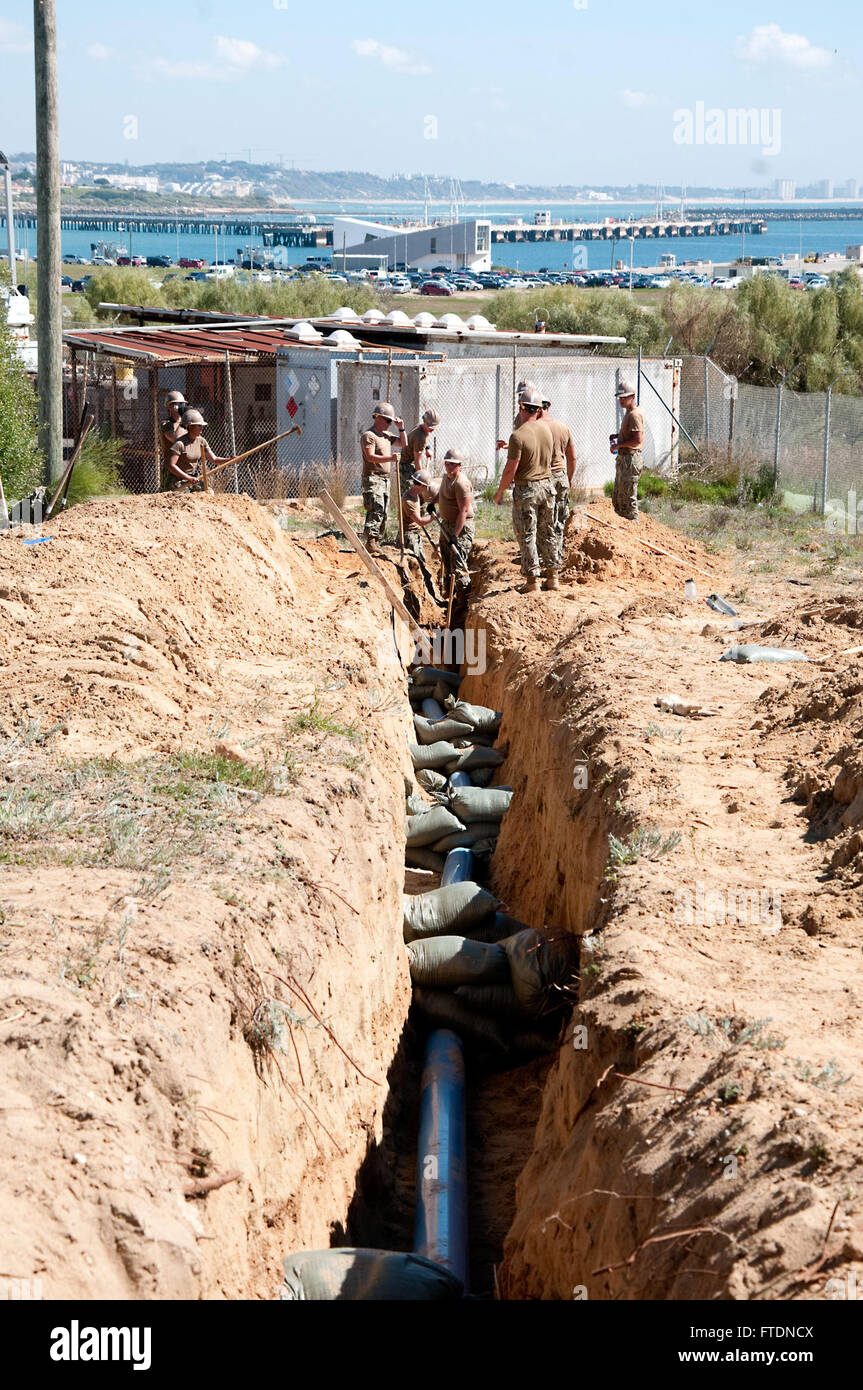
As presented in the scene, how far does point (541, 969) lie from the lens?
7.67 m

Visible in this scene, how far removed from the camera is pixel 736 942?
585cm

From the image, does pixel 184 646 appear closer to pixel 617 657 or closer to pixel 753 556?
pixel 617 657

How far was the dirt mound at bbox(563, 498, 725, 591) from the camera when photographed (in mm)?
15320

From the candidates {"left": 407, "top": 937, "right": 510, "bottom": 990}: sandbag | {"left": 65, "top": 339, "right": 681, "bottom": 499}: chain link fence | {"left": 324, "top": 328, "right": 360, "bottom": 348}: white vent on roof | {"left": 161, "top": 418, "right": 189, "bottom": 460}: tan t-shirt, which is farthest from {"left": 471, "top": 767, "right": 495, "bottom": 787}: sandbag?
{"left": 324, "top": 328, "right": 360, "bottom": 348}: white vent on roof

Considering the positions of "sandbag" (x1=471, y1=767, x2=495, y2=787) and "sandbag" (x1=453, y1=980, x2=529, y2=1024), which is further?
"sandbag" (x1=471, y1=767, x2=495, y2=787)

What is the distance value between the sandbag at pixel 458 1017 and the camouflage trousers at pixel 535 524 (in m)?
6.61

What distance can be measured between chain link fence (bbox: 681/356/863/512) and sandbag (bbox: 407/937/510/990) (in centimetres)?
1257

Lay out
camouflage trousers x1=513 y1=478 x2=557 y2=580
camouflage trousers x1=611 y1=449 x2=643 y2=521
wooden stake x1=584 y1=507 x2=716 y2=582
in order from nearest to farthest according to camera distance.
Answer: camouflage trousers x1=513 y1=478 x2=557 y2=580
wooden stake x1=584 y1=507 x2=716 y2=582
camouflage trousers x1=611 y1=449 x2=643 y2=521

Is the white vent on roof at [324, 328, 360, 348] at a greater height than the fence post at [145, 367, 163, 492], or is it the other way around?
the white vent on roof at [324, 328, 360, 348]

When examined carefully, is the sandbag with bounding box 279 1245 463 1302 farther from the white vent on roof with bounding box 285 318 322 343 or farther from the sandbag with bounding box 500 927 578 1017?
Result: the white vent on roof with bounding box 285 318 322 343

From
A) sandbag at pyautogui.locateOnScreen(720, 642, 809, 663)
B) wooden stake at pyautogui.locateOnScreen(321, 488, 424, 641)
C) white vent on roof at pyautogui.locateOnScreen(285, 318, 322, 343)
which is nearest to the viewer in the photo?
sandbag at pyautogui.locateOnScreen(720, 642, 809, 663)

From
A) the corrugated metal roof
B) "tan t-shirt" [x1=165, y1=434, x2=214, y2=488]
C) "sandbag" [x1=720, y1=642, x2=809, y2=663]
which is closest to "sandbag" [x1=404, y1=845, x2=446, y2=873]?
"sandbag" [x1=720, y1=642, x2=809, y2=663]

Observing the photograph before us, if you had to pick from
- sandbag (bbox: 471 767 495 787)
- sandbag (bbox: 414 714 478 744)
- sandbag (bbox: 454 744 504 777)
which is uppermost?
sandbag (bbox: 414 714 478 744)

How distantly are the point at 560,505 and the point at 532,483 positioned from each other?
25.5 inches
